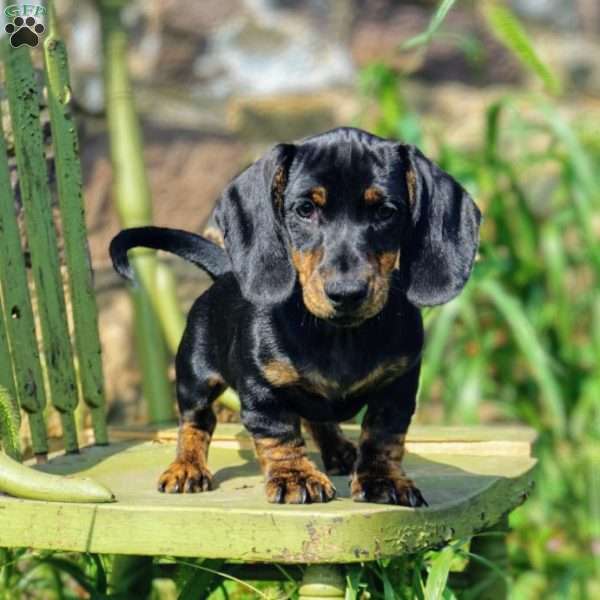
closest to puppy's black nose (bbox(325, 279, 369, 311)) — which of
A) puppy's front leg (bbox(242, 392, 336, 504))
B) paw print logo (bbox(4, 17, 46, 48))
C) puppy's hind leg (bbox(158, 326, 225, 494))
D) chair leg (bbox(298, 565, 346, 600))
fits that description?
puppy's front leg (bbox(242, 392, 336, 504))

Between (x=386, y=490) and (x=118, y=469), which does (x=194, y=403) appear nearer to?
(x=118, y=469)

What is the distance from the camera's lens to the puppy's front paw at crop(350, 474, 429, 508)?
6.45 ft

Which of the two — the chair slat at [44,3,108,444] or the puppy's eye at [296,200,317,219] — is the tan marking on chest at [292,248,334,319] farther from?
the chair slat at [44,3,108,444]

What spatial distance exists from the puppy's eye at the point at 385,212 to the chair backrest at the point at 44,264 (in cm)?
72

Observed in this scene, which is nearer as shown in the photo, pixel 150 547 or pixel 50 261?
pixel 150 547

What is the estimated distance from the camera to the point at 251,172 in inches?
80.6

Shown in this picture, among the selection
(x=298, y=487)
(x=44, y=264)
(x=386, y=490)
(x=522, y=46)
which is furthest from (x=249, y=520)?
(x=522, y=46)

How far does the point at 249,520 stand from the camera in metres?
1.86

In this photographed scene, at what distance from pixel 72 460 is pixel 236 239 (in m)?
0.64

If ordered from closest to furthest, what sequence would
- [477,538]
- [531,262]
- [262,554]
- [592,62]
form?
[262,554], [477,538], [531,262], [592,62]

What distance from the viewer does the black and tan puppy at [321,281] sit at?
1943 millimetres

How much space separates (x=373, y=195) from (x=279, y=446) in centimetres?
42

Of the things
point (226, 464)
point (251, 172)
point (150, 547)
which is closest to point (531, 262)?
point (226, 464)

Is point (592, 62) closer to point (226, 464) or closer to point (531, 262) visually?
point (531, 262)
